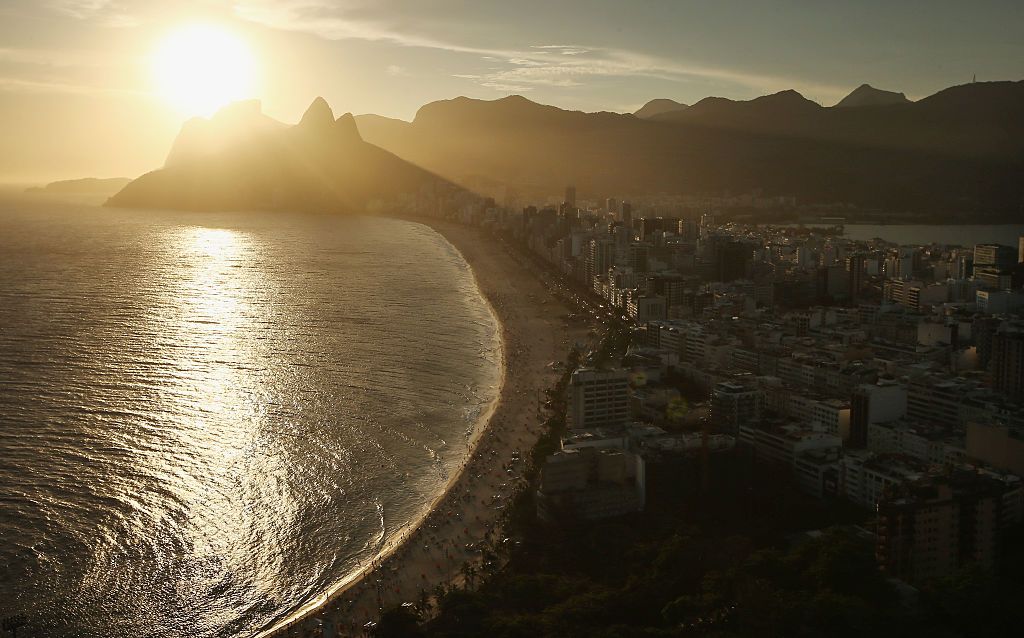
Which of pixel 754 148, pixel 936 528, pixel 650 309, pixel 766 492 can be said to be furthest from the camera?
pixel 754 148

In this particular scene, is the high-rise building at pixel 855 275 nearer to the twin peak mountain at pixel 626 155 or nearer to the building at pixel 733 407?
the building at pixel 733 407

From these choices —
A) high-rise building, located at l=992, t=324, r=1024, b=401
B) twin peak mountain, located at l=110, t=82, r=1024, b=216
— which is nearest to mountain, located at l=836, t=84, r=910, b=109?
twin peak mountain, located at l=110, t=82, r=1024, b=216

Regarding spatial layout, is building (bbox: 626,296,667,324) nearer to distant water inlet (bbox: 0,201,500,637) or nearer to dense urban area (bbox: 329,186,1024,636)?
dense urban area (bbox: 329,186,1024,636)

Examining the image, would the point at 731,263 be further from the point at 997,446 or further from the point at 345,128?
the point at 345,128

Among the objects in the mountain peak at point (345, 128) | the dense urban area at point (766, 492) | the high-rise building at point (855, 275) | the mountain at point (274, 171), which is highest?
the mountain peak at point (345, 128)

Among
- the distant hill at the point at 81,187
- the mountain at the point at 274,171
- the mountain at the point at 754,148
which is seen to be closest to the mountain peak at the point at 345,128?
the mountain at the point at 274,171

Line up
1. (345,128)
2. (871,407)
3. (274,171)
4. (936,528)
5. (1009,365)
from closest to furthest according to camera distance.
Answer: (936,528) < (871,407) < (1009,365) < (274,171) < (345,128)

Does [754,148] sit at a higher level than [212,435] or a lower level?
higher

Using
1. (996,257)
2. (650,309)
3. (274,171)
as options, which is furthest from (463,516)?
(274,171)
